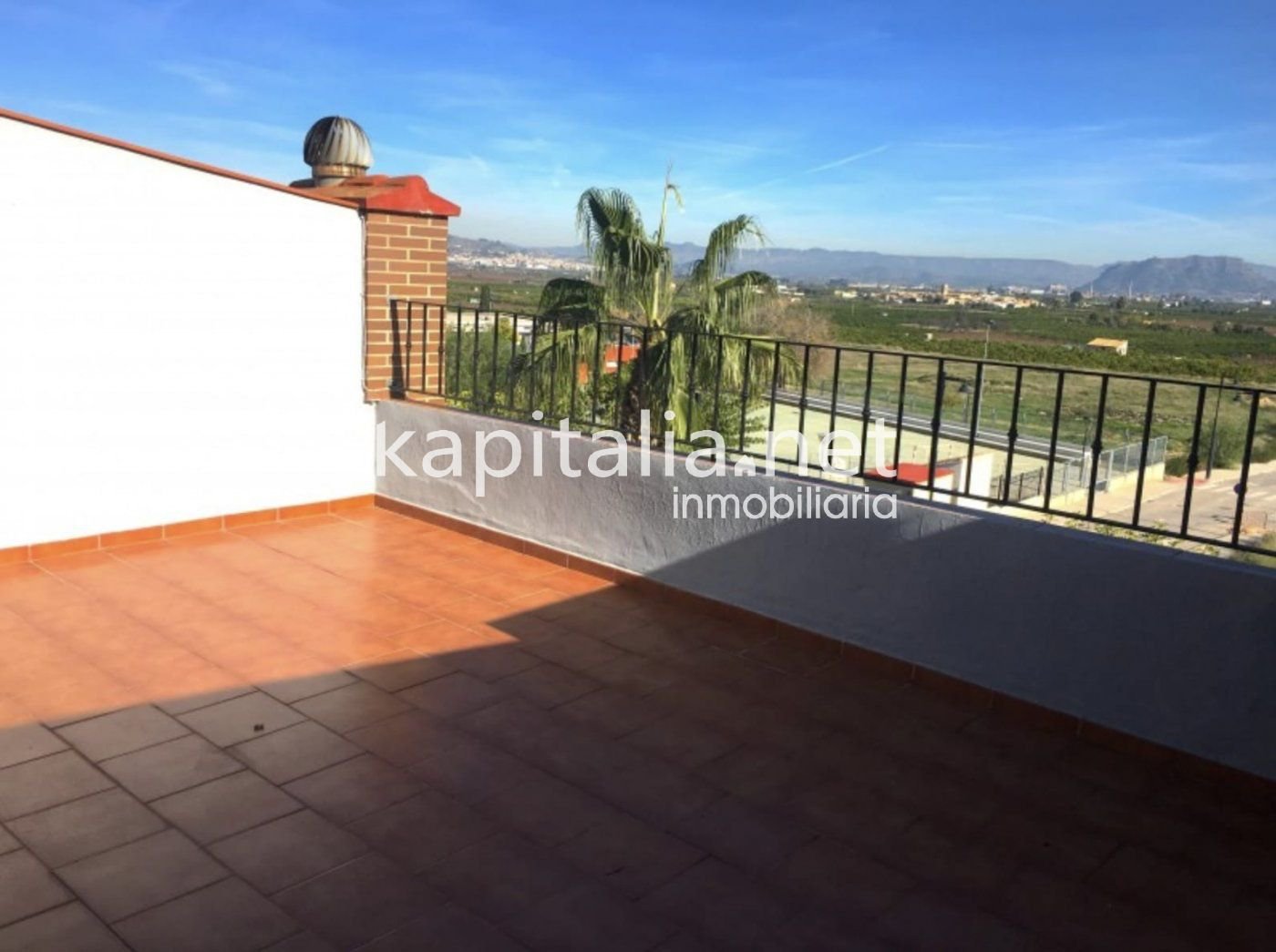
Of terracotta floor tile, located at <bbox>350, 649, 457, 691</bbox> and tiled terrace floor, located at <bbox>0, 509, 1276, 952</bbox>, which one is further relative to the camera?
terracotta floor tile, located at <bbox>350, 649, 457, 691</bbox>

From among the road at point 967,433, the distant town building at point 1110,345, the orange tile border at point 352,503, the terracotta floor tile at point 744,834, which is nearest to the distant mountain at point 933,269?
the distant town building at point 1110,345

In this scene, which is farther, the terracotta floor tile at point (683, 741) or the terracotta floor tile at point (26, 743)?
the terracotta floor tile at point (683, 741)

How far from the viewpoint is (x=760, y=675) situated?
11.4 feet

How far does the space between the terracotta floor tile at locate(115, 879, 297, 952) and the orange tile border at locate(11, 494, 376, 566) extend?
290 centimetres

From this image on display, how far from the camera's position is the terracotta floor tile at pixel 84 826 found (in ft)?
7.23

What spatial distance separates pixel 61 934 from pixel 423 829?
76 cm

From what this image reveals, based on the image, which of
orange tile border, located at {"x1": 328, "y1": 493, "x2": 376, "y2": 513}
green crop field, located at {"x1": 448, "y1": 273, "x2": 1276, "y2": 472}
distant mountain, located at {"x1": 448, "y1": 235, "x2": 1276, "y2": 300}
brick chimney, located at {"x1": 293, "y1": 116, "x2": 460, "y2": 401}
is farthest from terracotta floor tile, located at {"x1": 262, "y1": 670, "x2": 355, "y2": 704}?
distant mountain, located at {"x1": 448, "y1": 235, "x2": 1276, "y2": 300}

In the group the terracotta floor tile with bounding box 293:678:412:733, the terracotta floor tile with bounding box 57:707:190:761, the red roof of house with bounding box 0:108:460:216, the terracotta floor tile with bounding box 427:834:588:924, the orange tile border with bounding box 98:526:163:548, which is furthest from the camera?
the red roof of house with bounding box 0:108:460:216

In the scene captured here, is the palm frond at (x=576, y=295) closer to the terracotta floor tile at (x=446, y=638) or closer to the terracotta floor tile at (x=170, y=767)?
the terracotta floor tile at (x=446, y=638)

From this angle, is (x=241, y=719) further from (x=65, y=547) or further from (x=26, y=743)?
(x=65, y=547)

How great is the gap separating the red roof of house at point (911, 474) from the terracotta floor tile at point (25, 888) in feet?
8.99

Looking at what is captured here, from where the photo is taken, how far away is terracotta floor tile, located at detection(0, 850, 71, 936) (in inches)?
77.8

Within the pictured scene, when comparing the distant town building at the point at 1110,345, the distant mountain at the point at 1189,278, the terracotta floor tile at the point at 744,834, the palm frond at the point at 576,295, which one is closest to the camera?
the terracotta floor tile at the point at 744,834

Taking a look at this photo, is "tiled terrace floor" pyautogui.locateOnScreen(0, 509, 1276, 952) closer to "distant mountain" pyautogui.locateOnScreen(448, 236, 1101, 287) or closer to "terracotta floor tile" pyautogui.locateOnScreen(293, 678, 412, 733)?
"terracotta floor tile" pyautogui.locateOnScreen(293, 678, 412, 733)
